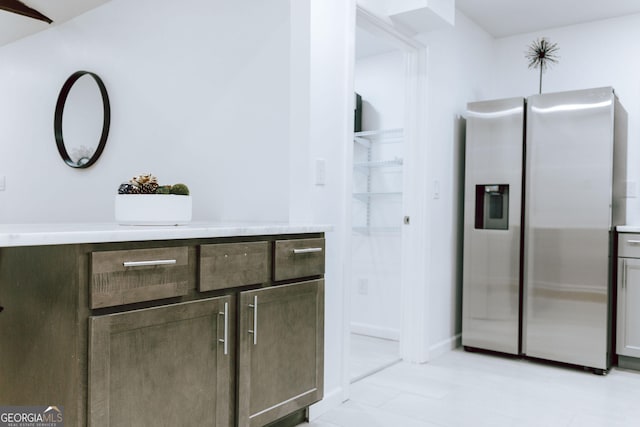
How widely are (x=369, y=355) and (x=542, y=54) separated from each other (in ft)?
7.93

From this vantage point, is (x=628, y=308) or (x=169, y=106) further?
(x=628, y=308)

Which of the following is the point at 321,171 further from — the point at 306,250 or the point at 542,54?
the point at 542,54

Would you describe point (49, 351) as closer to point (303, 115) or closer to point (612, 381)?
point (303, 115)

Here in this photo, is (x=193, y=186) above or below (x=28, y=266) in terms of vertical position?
above

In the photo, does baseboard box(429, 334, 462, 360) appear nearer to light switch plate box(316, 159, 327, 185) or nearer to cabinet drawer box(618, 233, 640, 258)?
cabinet drawer box(618, 233, 640, 258)

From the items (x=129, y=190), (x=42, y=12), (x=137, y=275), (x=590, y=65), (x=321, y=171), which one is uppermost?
(x=42, y=12)

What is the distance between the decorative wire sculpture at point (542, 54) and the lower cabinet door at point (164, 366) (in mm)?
3018

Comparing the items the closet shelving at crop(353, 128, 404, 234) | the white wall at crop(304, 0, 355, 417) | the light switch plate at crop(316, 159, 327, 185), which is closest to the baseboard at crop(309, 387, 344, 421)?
the white wall at crop(304, 0, 355, 417)

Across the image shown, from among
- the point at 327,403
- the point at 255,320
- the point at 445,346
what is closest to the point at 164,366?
the point at 255,320

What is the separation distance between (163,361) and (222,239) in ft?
1.38

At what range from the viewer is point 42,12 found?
3.41 m

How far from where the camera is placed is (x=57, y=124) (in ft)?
11.7

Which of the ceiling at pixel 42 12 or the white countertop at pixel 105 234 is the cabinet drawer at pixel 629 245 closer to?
the white countertop at pixel 105 234

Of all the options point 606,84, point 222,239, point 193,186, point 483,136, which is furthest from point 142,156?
point 606,84
